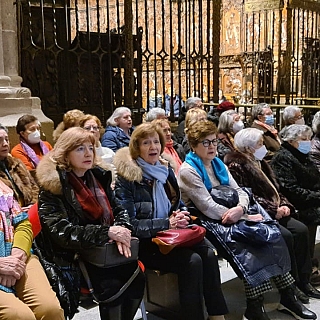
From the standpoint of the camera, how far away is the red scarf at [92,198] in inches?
115

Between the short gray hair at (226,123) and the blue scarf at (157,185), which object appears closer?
the blue scarf at (157,185)

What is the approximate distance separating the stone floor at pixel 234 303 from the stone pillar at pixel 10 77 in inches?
71.5

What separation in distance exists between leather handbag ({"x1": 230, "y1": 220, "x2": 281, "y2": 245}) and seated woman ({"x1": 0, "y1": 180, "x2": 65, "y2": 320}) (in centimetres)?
135

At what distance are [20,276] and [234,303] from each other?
1.82 m

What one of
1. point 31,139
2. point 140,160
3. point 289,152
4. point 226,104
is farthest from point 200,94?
point 140,160

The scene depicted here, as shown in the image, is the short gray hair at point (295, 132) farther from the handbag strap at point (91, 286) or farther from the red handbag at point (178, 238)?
the handbag strap at point (91, 286)

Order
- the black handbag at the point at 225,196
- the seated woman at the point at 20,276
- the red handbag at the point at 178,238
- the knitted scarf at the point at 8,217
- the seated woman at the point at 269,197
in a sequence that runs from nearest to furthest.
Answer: the seated woman at the point at 20,276, the knitted scarf at the point at 8,217, the red handbag at the point at 178,238, the black handbag at the point at 225,196, the seated woman at the point at 269,197

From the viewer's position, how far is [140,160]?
338 centimetres

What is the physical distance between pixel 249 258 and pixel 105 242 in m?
1.08

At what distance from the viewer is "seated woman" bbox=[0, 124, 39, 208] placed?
125 inches

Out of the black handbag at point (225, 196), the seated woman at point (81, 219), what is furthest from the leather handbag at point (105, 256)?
the black handbag at point (225, 196)

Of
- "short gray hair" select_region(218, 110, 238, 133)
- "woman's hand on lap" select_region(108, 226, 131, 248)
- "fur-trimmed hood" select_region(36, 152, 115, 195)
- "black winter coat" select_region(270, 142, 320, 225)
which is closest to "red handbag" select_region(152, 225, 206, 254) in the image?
"woman's hand on lap" select_region(108, 226, 131, 248)

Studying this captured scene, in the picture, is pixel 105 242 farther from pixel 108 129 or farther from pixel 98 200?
pixel 108 129

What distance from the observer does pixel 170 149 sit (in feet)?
15.2
